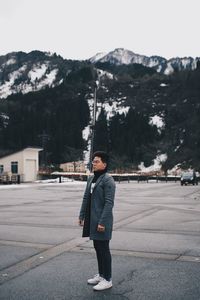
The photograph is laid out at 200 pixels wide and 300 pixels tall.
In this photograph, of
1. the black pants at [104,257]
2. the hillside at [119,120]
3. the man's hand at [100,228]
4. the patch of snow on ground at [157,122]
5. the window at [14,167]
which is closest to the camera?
the man's hand at [100,228]

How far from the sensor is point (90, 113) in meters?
145

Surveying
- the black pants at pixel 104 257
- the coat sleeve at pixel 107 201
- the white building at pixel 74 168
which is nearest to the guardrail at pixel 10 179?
the white building at pixel 74 168

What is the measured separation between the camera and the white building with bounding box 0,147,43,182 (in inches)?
1775

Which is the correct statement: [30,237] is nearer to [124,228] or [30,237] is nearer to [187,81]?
[124,228]

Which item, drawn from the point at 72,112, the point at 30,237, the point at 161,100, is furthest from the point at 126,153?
the point at 30,237

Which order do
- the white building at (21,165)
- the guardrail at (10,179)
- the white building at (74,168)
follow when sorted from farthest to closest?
the white building at (74,168) < the white building at (21,165) < the guardrail at (10,179)

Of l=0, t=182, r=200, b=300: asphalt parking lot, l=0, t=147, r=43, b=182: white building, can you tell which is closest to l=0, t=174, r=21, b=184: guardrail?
l=0, t=147, r=43, b=182: white building

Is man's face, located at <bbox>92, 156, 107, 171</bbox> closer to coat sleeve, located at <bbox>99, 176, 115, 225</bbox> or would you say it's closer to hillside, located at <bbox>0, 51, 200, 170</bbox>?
coat sleeve, located at <bbox>99, 176, 115, 225</bbox>

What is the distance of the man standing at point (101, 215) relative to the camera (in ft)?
17.3

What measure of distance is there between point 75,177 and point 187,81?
103735 mm

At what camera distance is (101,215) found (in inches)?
208

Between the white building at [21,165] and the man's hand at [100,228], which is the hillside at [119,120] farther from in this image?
the man's hand at [100,228]

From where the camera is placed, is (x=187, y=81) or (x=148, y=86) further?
(x=148, y=86)

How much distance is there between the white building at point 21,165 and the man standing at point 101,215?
131 feet
